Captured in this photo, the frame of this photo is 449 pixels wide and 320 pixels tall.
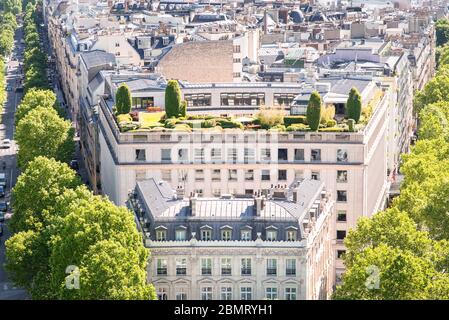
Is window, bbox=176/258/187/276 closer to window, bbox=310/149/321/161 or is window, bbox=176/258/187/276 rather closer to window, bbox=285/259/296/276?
window, bbox=285/259/296/276

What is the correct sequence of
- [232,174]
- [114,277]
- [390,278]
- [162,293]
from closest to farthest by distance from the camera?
[390,278], [114,277], [162,293], [232,174]

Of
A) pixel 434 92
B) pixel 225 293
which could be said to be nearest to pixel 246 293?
pixel 225 293

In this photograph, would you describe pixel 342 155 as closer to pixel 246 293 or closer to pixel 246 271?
pixel 246 271

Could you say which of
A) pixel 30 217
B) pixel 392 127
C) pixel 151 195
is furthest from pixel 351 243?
pixel 392 127

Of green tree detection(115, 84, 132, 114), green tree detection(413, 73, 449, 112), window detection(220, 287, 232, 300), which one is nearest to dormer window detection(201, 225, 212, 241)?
window detection(220, 287, 232, 300)

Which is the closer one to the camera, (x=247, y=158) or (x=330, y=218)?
(x=330, y=218)

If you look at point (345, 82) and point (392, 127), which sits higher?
point (345, 82)

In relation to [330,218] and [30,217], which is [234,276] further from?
[30,217]
